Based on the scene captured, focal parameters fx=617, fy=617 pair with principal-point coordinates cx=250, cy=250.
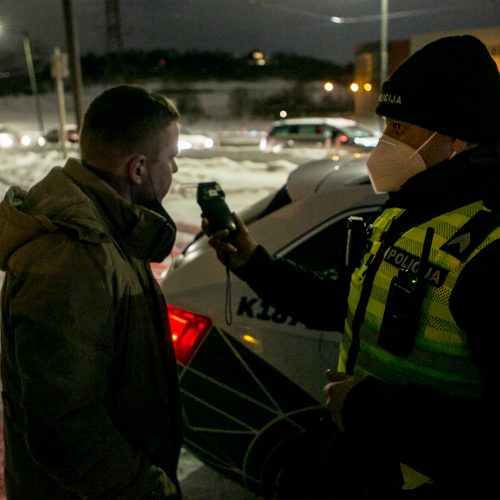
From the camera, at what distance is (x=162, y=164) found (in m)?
Result: 1.72

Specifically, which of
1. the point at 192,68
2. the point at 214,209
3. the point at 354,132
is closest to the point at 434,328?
the point at 214,209

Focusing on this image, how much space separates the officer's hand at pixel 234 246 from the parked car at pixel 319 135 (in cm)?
1931

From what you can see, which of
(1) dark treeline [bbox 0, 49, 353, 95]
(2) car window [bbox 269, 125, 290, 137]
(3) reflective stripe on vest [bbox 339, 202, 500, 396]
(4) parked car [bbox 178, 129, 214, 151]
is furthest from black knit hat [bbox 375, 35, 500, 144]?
(1) dark treeline [bbox 0, 49, 353, 95]

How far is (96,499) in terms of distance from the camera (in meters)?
1.47

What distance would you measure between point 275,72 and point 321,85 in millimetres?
9585

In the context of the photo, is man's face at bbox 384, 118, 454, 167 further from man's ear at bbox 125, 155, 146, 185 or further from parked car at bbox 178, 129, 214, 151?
parked car at bbox 178, 129, 214, 151

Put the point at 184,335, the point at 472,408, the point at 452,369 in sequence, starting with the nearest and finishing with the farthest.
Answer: the point at 472,408
the point at 452,369
the point at 184,335

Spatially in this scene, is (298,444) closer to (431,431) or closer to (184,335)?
(184,335)

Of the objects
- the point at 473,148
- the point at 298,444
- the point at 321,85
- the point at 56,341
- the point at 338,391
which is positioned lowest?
the point at 321,85

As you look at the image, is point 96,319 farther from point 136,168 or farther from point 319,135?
point 319,135

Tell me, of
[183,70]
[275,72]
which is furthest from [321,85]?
[183,70]

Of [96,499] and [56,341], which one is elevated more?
[56,341]

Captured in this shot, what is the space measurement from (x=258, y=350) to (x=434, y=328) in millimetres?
1122

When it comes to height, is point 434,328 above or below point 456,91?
below
